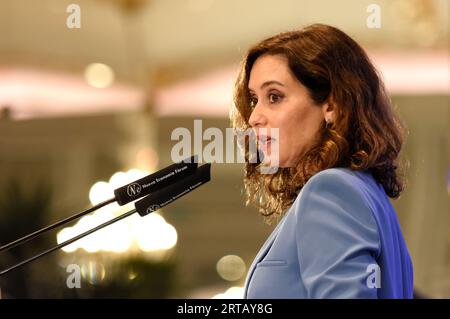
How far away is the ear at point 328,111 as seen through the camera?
3.85 feet

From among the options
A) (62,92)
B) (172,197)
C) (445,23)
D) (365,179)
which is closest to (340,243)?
(365,179)

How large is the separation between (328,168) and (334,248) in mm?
175

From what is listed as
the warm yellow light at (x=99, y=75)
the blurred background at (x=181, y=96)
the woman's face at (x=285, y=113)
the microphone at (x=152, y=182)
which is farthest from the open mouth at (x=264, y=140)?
the warm yellow light at (x=99, y=75)

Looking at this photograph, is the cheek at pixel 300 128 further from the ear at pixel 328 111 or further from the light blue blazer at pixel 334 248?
the light blue blazer at pixel 334 248

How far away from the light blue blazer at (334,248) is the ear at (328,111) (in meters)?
0.12

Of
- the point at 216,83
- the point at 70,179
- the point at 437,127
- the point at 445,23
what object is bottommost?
the point at 70,179

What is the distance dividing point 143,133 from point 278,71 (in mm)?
4975

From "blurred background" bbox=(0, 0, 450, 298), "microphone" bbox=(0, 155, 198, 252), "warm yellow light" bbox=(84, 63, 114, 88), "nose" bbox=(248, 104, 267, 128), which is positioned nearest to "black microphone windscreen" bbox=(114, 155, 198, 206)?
"microphone" bbox=(0, 155, 198, 252)

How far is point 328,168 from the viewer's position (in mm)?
1108

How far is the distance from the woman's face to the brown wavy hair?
0.01 m

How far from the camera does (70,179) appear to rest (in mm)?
6277

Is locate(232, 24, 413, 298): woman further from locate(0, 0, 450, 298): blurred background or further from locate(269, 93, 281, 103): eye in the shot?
locate(0, 0, 450, 298): blurred background

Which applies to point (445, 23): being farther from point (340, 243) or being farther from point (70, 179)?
point (340, 243)

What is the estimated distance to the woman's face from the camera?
1185 millimetres
